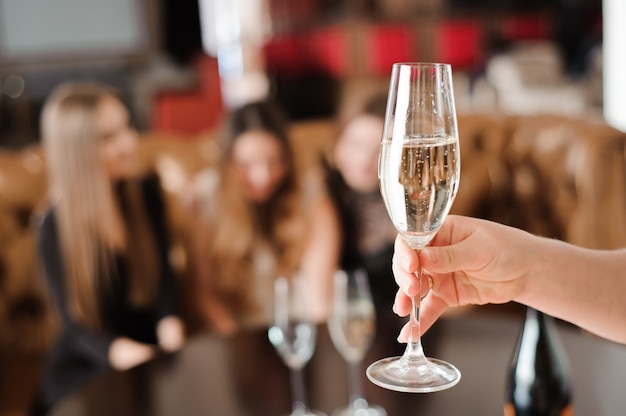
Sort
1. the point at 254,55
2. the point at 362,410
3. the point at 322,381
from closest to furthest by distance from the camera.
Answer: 1. the point at 362,410
2. the point at 322,381
3. the point at 254,55

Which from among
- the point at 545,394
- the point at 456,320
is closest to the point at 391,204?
the point at 545,394

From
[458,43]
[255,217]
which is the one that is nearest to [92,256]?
[255,217]

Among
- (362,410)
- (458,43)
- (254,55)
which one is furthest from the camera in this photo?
(254,55)

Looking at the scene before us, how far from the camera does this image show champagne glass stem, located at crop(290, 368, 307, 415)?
1242 mm

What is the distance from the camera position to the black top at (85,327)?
6.40 ft

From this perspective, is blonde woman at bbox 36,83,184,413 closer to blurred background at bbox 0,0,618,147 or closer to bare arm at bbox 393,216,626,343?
bare arm at bbox 393,216,626,343

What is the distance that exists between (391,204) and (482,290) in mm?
Result: 143

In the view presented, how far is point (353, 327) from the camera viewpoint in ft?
4.16

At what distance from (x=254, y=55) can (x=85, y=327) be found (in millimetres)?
5151

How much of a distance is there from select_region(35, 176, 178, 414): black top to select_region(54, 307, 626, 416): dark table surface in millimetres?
491

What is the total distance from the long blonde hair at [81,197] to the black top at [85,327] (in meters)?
0.03

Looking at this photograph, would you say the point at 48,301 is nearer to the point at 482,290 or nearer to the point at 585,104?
the point at 482,290

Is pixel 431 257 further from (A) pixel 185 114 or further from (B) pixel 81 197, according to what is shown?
(A) pixel 185 114

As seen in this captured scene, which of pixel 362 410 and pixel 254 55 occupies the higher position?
pixel 254 55
